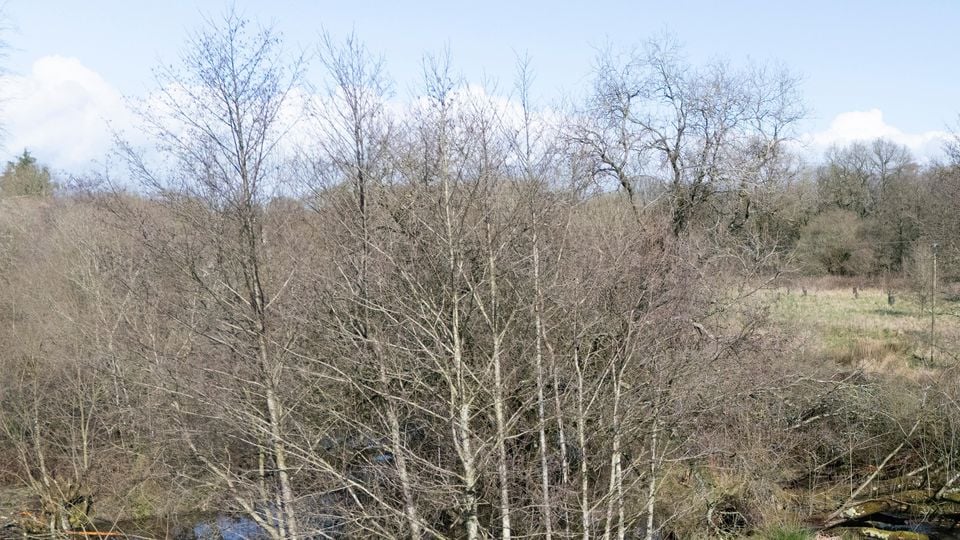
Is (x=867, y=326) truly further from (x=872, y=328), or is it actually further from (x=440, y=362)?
(x=440, y=362)

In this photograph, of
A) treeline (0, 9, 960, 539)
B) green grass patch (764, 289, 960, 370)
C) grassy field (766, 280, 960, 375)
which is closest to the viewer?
treeline (0, 9, 960, 539)

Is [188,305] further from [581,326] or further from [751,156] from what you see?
[751,156]

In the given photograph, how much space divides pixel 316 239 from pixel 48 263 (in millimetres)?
14601

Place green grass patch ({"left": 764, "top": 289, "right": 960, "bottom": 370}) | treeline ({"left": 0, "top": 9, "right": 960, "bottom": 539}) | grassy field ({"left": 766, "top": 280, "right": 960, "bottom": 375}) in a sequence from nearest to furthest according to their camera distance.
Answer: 1. treeline ({"left": 0, "top": 9, "right": 960, "bottom": 539})
2. grassy field ({"left": 766, "top": 280, "right": 960, "bottom": 375})
3. green grass patch ({"left": 764, "top": 289, "right": 960, "bottom": 370})

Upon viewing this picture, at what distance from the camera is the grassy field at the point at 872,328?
18812mm

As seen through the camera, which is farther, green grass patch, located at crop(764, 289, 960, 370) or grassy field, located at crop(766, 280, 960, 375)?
green grass patch, located at crop(764, 289, 960, 370)

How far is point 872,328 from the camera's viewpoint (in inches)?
926

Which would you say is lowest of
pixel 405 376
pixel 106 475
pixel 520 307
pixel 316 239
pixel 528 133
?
pixel 106 475

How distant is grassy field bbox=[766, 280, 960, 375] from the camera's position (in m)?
18.8

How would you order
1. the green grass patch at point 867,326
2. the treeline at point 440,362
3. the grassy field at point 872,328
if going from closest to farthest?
the treeline at point 440,362, the grassy field at point 872,328, the green grass patch at point 867,326

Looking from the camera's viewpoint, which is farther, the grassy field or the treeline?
the grassy field

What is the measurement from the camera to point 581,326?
11180 mm

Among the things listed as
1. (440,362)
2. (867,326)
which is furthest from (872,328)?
(440,362)

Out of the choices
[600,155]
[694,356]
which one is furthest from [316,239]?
[600,155]
